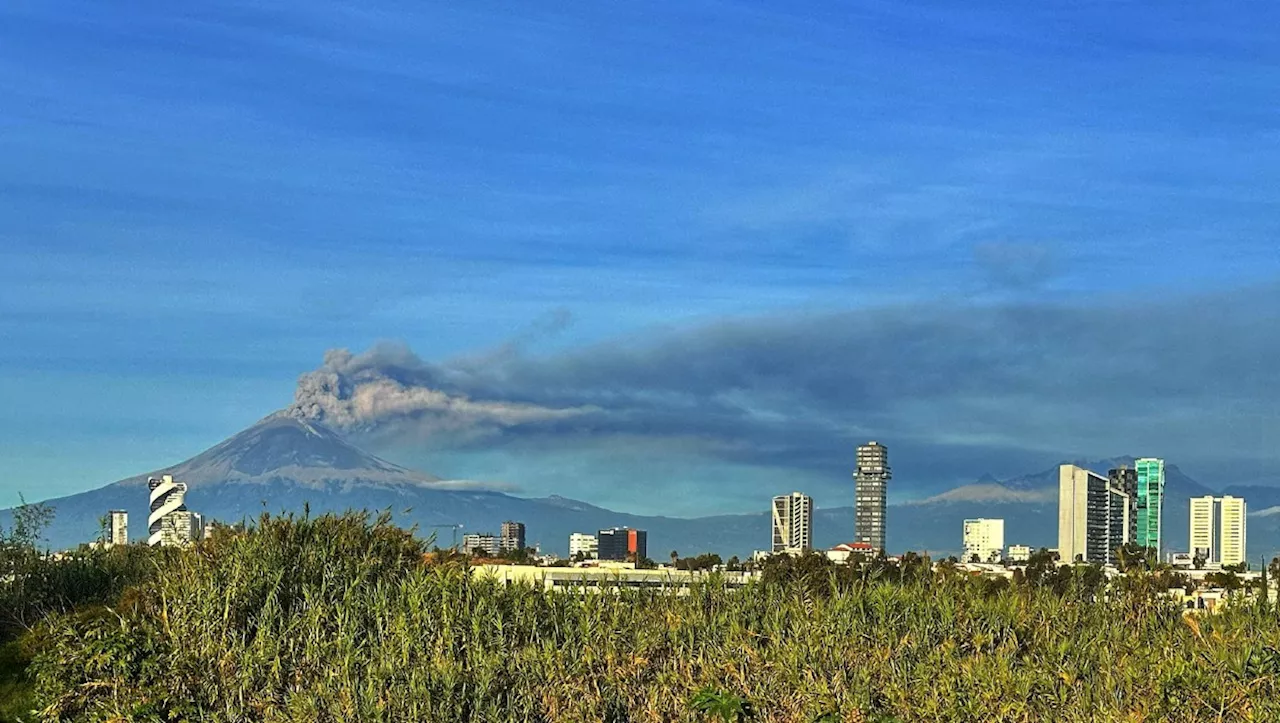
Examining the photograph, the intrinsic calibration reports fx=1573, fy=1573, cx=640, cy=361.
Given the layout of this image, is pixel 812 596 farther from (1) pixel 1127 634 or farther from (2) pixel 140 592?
(2) pixel 140 592

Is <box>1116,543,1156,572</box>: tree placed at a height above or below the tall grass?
above

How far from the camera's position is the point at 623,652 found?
15859 millimetres

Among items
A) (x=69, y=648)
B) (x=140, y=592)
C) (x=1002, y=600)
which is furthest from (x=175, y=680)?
(x=1002, y=600)

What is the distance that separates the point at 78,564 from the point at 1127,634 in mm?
22219

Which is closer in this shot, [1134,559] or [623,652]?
[623,652]

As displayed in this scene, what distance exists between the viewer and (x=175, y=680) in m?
17.2

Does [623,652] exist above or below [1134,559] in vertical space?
below

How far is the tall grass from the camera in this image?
1376cm

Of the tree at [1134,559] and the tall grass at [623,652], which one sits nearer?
the tall grass at [623,652]

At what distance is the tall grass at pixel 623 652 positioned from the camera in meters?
13.8

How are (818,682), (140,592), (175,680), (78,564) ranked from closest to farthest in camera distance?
(818,682)
(175,680)
(140,592)
(78,564)

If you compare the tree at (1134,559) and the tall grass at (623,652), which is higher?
the tree at (1134,559)

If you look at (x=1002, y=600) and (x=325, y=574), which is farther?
(x=325, y=574)

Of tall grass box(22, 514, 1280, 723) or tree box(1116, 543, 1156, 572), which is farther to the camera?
tree box(1116, 543, 1156, 572)
